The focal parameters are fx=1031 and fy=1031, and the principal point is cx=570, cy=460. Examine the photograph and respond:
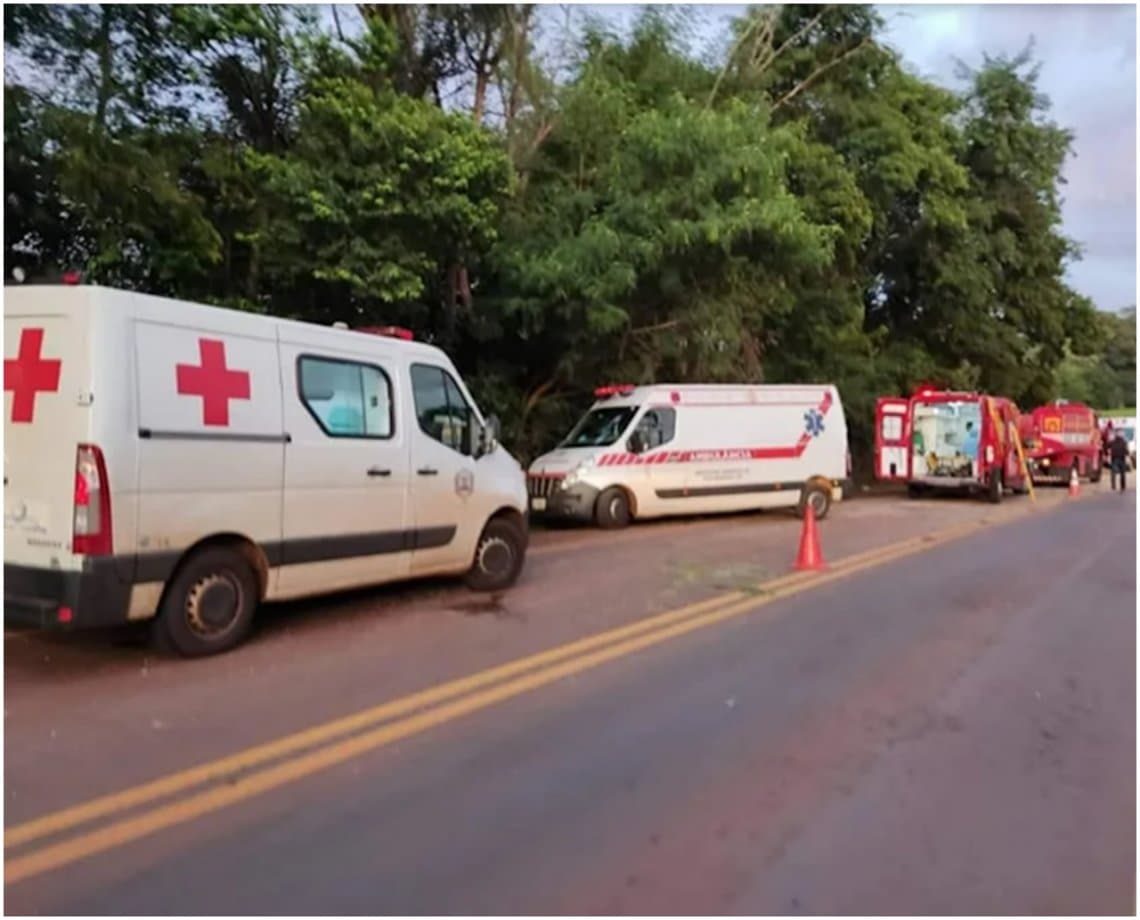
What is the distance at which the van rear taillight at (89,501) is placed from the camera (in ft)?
18.3

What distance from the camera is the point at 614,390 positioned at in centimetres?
1595

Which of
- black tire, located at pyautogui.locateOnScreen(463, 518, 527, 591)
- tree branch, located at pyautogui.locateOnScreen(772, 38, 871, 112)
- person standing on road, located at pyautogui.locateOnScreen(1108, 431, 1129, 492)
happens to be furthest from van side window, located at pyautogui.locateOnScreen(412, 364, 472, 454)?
person standing on road, located at pyautogui.locateOnScreen(1108, 431, 1129, 492)

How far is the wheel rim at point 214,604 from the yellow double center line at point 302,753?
154 centimetres

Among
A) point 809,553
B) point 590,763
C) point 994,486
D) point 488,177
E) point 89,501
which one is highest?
point 488,177

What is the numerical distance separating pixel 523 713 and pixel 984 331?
25.7 meters

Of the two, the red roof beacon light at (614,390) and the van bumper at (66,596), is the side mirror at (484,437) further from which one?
the red roof beacon light at (614,390)

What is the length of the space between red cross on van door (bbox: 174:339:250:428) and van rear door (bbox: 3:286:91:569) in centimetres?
60

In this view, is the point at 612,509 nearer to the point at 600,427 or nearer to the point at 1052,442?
the point at 600,427

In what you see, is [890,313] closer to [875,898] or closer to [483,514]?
[483,514]

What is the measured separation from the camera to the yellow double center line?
3756mm

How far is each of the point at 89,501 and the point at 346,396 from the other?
2.04m

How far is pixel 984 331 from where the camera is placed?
27797 millimetres

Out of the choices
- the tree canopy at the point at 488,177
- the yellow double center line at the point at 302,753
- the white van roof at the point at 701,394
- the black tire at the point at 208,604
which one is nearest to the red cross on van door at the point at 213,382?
the black tire at the point at 208,604

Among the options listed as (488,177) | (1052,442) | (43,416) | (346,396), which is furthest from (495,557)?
(1052,442)
